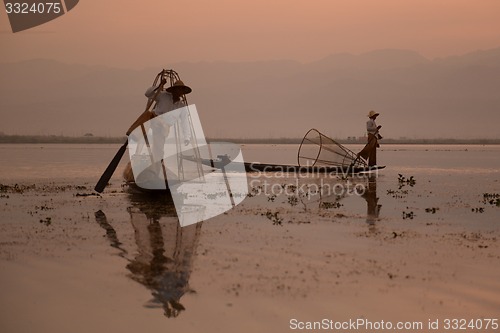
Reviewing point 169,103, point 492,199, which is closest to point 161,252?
point 169,103

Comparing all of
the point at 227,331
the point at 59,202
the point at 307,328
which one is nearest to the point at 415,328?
the point at 307,328

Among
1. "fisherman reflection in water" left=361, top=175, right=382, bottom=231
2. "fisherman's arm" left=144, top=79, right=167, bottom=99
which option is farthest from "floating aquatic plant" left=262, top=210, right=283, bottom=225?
"fisherman's arm" left=144, top=79, right=167, bottom=99

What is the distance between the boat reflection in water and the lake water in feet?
0.10

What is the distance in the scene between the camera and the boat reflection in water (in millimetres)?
7762

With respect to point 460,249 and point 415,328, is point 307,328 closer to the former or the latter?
point 415,328

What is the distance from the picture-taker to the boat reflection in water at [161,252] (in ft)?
25.5

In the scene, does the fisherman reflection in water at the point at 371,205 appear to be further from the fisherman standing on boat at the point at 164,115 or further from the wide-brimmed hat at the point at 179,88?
the wide-brimmed hat at the point at 179,88

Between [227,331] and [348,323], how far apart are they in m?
1.42

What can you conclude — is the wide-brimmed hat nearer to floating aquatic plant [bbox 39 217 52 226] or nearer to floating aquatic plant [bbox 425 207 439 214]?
floating aquatic plant [bbox 39 217 52 226]

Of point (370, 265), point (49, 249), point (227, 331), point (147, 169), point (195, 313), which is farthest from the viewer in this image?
point (147, 169)

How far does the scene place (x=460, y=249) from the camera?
433 inches

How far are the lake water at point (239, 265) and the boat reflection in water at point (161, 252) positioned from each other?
0.03m

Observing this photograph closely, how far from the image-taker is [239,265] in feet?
31.1

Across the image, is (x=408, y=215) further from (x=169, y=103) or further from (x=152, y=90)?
(x=152, y=90)
